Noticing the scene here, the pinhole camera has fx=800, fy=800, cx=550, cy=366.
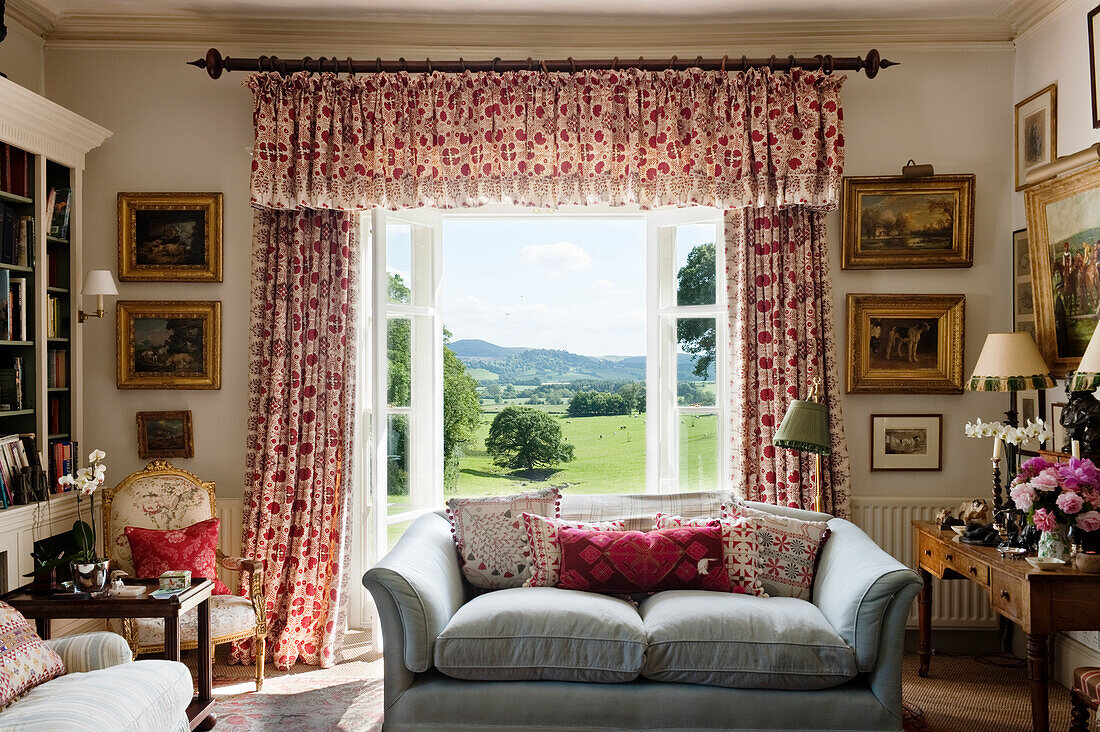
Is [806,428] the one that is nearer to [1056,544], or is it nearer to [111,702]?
[1056,544]

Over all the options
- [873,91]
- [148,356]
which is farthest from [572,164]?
[148,356]

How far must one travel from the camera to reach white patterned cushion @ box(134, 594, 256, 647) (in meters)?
3.49

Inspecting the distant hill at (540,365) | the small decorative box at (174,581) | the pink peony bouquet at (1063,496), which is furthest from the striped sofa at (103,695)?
the distant hill at (540,365)

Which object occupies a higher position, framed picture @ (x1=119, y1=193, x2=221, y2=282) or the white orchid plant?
framed picture @ (x1=119, y1=193, x2=221, y2=282)

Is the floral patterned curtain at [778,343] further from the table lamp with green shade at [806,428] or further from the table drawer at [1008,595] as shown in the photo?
the table drawer at [1008,595]

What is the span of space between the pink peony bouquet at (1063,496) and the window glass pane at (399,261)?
119 inches

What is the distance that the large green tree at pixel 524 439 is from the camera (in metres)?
7.62

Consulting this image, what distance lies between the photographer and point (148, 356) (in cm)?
420

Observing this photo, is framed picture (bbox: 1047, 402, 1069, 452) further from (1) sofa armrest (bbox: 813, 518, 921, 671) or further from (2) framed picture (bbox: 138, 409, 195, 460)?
(2) framed picture (bbox: 138, 409, 195, 460)

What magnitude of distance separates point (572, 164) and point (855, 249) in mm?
1539

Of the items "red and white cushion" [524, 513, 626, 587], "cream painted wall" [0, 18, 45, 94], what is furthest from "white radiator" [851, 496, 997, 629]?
"cream painted wall" [0, 18, 45, 94]

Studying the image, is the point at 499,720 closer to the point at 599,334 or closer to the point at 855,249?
the point at 855,249

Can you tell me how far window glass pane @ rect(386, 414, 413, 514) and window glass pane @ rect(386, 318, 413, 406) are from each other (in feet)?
0.36

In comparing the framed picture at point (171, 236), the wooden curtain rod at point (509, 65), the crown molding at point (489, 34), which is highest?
the crown molding at point (489, 34)
